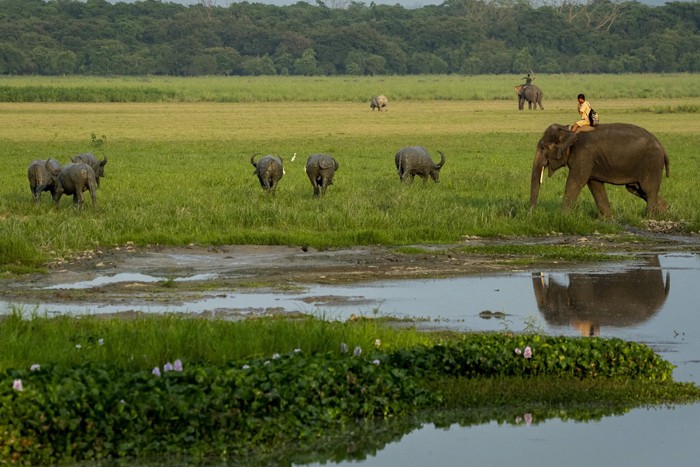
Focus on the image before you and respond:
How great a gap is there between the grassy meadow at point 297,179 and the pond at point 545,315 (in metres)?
2.59

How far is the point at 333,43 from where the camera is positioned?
137m

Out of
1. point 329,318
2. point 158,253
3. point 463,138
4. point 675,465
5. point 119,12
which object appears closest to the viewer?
point 675,465

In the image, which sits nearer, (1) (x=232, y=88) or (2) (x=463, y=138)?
(2) (x=463, y=138)

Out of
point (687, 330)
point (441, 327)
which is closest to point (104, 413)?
point (441, 327)

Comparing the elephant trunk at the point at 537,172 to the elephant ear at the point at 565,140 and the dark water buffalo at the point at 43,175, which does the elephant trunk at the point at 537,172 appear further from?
the dark water buffalo at the point at 43,175

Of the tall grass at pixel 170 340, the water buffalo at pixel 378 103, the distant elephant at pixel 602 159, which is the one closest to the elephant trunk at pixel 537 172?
the distant elephant at pixel 602 159

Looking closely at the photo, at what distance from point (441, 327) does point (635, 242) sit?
6782mm

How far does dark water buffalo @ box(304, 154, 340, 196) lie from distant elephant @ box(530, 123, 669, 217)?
3.89 metres

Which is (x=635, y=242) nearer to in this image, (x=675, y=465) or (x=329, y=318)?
(x=329, y=318)

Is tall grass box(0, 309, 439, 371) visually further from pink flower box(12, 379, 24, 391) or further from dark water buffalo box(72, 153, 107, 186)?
dark water buffalo box(72, 153, 107, 186)

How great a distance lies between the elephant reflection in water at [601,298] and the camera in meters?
13.5

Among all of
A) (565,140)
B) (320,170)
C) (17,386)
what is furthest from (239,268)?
(17,386)

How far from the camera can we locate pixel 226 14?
157 meters

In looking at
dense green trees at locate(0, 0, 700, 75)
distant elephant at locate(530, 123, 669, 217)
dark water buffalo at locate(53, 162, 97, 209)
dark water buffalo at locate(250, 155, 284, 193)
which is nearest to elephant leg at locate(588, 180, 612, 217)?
distant elephant at locate(530, 123, 669, 217)
